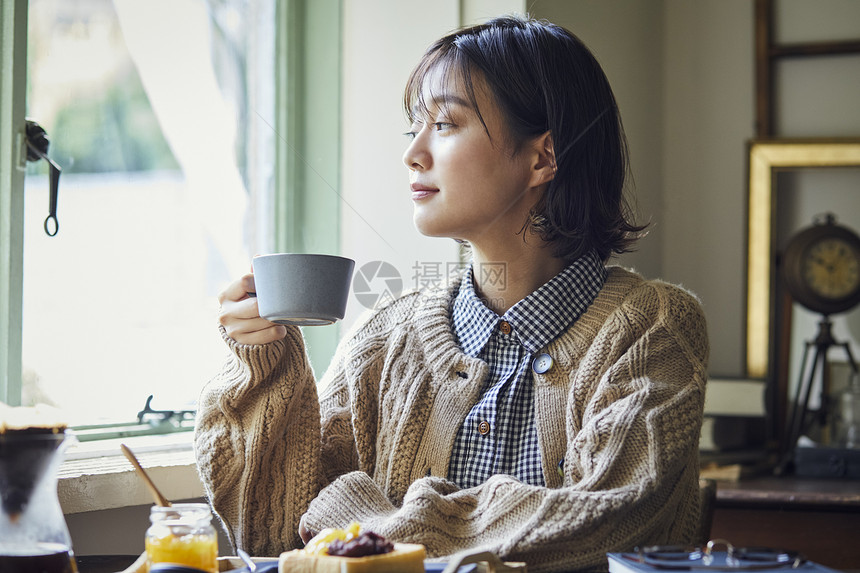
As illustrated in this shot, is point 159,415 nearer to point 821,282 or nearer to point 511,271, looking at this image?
point 511,271

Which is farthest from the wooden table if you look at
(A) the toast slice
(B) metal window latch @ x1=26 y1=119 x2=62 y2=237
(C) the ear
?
(B) metal window latch @ x1=26 y1=119 x2=62 y2=237

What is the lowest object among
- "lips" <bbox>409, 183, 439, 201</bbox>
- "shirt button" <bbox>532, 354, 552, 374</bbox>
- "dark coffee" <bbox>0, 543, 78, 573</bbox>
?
"dark coffee" <bbox>0, 543, 78, 573</bbox>

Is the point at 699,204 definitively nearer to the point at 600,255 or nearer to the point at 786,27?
the point at 786,27

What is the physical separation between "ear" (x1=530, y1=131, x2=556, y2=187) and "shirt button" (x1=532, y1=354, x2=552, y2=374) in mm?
268

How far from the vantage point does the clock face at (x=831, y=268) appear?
215 cm

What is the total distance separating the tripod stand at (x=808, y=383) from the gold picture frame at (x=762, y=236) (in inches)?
3.6

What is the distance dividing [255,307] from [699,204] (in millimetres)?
1591

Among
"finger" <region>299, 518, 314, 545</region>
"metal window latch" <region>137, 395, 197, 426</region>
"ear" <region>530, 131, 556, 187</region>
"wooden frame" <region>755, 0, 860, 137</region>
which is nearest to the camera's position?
"finger" <region>299, 518, 314, 545</region>

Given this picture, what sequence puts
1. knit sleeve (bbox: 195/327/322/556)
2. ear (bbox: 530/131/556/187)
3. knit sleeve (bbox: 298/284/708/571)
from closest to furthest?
knit sleeve (bbox: 298/284/708/571) → knit sleeve (bbox: 195/327/322/556) → ear (bbox: 530/131/556/187)

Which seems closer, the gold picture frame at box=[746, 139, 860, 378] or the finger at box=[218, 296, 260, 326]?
the finger at box=[218, 296, 260, 326]

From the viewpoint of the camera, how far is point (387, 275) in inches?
57.9

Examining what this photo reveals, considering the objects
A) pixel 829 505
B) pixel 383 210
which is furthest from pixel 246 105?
pixel 829 505

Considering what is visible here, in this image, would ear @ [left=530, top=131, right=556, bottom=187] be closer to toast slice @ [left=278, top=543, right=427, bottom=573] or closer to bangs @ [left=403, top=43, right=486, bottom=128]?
bangs @ [left=403, top=43, right=486, bottom=128]

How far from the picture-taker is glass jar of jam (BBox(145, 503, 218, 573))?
0.70m
